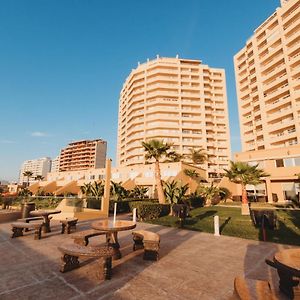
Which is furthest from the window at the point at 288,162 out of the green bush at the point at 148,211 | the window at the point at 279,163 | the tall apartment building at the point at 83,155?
the tall apartment building at the point at 83,155

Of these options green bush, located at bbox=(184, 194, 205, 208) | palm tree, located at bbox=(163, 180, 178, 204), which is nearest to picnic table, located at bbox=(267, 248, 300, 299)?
palm tree, located at bbox=(163, 180, 178, 204)

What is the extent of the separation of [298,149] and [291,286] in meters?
32.9

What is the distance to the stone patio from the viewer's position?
13.9 ft

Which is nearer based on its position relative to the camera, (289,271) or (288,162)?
(289,271)

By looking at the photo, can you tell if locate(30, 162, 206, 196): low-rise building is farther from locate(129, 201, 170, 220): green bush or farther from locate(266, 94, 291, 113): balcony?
locate(266, 94, 291, 113): balcony

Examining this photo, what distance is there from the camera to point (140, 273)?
5254 millimetres

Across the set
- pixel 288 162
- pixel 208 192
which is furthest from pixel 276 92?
pixel 208 192

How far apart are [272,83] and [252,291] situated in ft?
192

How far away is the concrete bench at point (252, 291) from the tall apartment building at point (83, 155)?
396 feet

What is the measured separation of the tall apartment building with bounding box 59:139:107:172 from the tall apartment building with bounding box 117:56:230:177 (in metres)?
53.6

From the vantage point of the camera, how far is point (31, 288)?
4.41 meters

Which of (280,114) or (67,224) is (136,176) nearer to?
(67,224)

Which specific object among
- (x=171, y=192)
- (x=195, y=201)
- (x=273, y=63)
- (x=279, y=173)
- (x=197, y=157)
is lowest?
(x=195, y=201)

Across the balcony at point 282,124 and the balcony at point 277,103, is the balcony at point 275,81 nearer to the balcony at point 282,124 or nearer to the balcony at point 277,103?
the balcony at point 277,103
